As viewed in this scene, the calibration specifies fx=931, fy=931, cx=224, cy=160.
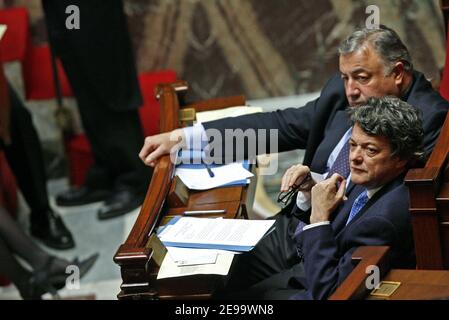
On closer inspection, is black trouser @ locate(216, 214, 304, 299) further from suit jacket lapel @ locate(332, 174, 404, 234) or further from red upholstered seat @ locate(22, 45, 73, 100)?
red upholstered seat @ locate(22, 45, 73, 100)

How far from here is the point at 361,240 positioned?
105 inches

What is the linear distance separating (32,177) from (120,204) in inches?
20.0

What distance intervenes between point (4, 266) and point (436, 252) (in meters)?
2.29

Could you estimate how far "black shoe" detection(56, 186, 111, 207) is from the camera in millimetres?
5391

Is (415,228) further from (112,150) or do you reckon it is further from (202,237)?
(112,150)

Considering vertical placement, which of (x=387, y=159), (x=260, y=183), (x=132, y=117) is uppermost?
(x=387, y=159)

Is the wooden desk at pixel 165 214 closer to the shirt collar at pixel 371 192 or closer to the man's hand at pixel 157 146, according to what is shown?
the man's hand at pixel 157 146

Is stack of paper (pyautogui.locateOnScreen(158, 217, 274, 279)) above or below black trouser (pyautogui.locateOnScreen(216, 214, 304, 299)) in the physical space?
above

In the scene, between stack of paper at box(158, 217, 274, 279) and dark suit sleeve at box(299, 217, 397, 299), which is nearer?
dark suit sleeve at box(299, 217, 397, 299)

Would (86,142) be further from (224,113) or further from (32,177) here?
(224,113)

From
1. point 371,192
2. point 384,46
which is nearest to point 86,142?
point 384,46

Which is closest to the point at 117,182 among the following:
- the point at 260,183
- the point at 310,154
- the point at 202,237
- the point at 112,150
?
the point at 112,150

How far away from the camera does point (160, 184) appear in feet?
10.6

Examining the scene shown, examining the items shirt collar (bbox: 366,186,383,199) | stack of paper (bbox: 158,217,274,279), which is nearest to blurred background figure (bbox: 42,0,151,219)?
stack of paper (bbox: 158,217,274,279)
